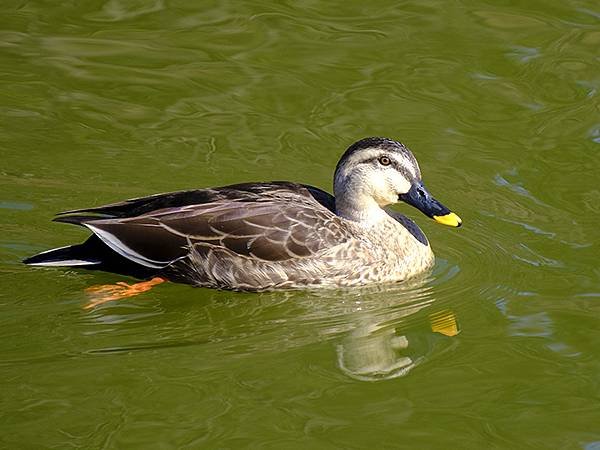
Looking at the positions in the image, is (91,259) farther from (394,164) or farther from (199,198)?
(394,164)

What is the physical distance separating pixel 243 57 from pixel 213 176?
227 cm

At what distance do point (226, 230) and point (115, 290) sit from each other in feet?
2.77

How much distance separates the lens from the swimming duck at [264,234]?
880 cm

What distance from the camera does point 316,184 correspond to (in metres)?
10.4

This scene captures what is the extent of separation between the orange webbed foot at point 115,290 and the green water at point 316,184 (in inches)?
2.9

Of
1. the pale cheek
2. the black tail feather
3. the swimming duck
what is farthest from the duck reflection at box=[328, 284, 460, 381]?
the black tail feather

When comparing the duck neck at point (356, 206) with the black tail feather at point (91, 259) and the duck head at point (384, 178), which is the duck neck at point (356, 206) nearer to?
the duck head at point (384, 178)

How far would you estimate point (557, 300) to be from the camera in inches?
339

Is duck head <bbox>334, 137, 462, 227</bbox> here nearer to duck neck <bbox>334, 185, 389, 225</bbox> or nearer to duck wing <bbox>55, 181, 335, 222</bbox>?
duck neck <bbox>334, 185, 389, 225</bbox>

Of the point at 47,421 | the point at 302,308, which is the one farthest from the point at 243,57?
the point at 47,421

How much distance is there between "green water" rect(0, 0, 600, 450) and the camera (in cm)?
708

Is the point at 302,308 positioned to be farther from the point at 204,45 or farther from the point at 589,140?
the point at 204,45

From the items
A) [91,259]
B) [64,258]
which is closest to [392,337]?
[91,259]

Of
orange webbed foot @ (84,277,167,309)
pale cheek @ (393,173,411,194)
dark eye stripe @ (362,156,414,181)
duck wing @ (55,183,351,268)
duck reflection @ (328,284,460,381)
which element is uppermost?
dark eye stripe @ (362,156,414,181)
